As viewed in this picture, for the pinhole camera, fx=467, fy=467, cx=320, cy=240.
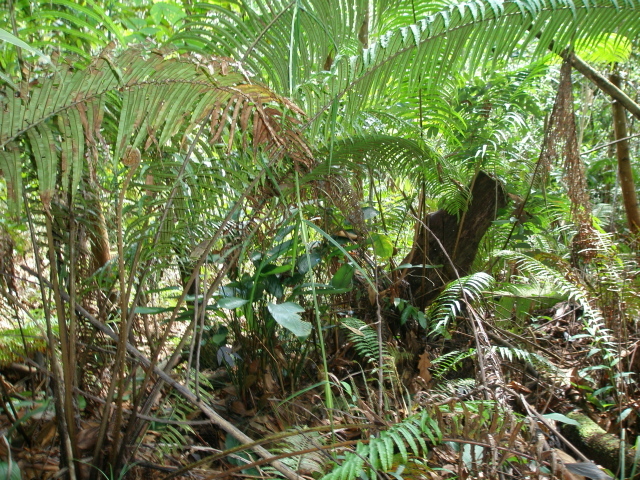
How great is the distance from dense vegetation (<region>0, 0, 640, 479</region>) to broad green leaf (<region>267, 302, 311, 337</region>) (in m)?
0.01

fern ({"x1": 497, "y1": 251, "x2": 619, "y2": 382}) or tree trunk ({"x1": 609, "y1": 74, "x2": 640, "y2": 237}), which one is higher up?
tree trunk ({"x1": 609, "y1": 74, "x2": 640, "y2": 237})

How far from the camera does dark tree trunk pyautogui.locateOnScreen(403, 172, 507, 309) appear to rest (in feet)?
7.95

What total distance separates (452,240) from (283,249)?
1.15m

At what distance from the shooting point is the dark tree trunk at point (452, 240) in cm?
242

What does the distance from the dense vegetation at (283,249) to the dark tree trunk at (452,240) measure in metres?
0.02

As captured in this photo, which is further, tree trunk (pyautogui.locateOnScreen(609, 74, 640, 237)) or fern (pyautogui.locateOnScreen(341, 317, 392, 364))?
tree trunk (pyautogui.locateOnScreen(609, 74, 640, 237))

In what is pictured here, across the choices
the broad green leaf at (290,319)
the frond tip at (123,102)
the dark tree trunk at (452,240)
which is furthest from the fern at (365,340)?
the frond tip at (123,102)

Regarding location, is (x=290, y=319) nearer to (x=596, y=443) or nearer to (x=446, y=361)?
(x=446, y=361)

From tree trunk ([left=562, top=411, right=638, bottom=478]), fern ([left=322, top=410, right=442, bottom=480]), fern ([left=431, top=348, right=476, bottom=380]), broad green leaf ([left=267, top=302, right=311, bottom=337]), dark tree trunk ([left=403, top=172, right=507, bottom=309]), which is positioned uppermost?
dark tree trunk ([left=403, top=172, right=507, bottom=309])

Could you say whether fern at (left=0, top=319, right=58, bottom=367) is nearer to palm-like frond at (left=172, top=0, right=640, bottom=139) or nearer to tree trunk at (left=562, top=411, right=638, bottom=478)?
palm-like frond at (left=172, top=0, right=640, bottom=139)

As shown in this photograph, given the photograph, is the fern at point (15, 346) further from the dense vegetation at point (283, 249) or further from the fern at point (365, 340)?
the fern at point (365, 340)

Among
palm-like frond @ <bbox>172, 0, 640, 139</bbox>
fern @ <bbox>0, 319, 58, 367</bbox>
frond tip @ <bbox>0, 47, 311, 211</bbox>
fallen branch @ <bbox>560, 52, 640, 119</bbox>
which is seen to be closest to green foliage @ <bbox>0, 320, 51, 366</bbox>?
fern @ <bbox>0, 319, 58, 367</bbox>

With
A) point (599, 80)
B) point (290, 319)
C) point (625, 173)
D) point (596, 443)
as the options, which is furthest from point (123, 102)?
point (625, 173)

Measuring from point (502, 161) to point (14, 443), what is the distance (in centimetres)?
241
